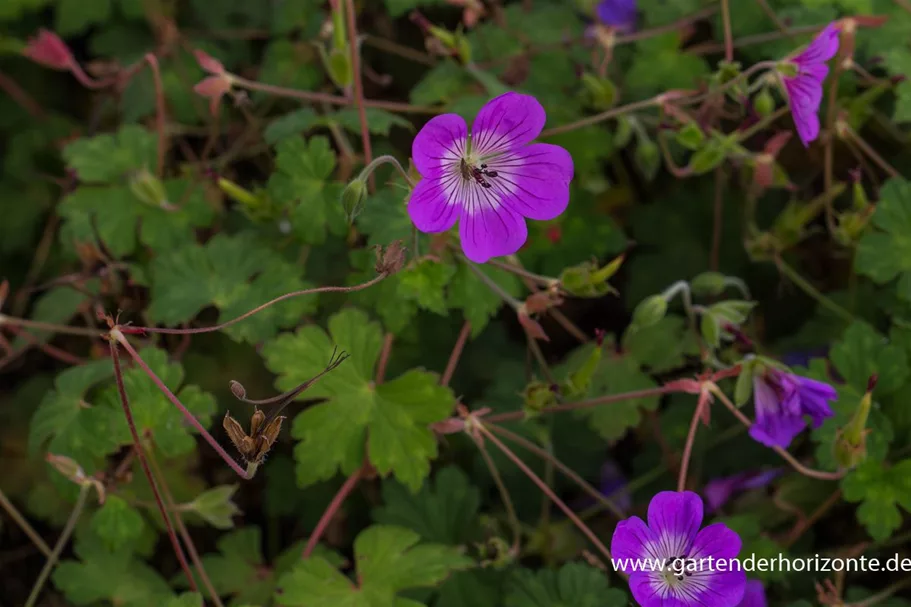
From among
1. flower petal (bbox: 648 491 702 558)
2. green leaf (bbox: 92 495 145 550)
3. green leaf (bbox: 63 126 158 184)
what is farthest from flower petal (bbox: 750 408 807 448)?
green leaf (bbox: 63 126 158 184)

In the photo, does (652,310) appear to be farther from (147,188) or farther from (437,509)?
(147,188)

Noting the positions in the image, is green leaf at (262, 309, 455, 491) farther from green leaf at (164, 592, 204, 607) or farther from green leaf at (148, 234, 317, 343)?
green leaf at (164, 592, 204, 607)

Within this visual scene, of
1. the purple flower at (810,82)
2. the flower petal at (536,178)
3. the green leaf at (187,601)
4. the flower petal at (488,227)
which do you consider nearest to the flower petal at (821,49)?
the purple flower at (810,82)

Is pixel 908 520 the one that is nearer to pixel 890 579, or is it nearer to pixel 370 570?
pixel 890 579

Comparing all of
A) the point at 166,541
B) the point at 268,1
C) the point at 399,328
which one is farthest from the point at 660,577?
the point at 268,1

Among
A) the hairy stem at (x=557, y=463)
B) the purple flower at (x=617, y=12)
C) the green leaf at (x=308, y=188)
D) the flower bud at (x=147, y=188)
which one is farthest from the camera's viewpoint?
the purple flower at (x=617, y=12)

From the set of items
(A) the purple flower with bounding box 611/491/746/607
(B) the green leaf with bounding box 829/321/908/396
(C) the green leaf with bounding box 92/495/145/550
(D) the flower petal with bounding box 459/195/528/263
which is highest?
(D) the flower petal with bounding box 459/195/528/263

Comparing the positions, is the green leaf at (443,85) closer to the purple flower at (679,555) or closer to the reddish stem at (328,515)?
the reddish stem at (328,515)
